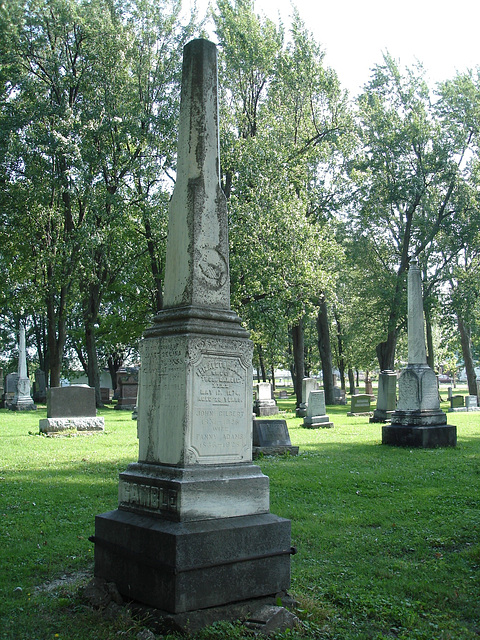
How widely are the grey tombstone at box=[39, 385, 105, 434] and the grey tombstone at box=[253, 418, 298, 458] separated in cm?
641

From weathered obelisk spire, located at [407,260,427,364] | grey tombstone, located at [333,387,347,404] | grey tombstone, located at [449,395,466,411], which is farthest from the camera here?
grey tombstone, located at [333,387,347,404]

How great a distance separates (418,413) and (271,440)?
142 inches

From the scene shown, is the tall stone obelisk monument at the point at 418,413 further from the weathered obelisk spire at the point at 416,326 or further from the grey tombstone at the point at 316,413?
the grey tombstone at the point at 316,413

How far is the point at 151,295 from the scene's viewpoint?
28359mm

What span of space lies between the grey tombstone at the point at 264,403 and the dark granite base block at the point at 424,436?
35.0 feet

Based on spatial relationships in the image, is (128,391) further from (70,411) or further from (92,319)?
(70,411)

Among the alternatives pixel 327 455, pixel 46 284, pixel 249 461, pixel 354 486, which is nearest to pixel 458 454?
pixel 327 455

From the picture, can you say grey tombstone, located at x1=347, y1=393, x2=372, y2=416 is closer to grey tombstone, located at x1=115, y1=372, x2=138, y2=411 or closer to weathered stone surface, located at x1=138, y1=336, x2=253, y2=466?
grey tombstone, located at x1=115, y1=372, x2=138, y2=411

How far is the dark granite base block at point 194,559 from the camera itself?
13.5 ft

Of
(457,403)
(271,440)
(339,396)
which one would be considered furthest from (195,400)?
(339,396)

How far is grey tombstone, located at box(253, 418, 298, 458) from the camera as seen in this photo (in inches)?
486

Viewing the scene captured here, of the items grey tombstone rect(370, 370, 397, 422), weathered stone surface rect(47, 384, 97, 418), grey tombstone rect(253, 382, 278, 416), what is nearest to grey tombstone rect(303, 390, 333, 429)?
grey tombstone rect(370, 370, 397, 422)

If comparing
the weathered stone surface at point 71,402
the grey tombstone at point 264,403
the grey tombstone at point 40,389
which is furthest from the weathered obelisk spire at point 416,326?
the grey tombstone at point 40,389

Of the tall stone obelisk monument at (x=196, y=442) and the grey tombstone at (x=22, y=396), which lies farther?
the grey tombstone at (x=22, y=396)
